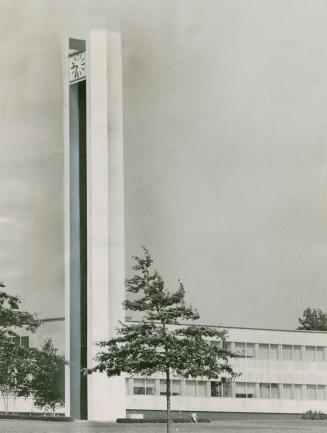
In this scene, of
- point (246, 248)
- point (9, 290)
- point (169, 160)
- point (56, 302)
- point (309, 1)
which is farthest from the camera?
→ point (56, 302)

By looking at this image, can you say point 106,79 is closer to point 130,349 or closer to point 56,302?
point 56,302

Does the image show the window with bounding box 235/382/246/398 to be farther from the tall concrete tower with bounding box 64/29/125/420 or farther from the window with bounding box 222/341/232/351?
the tall concrete tower with bounding box 64/29/125/420

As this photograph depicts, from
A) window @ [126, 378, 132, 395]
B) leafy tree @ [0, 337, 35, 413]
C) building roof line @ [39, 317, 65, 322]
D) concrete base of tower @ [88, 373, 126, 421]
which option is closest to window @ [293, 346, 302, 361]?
window @ [126, 378, 132, 395]

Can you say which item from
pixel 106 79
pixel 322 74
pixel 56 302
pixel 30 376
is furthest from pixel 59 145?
pixel 322 74

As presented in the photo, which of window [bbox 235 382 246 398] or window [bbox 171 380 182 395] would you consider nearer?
window [bbox 235 382 246 398]

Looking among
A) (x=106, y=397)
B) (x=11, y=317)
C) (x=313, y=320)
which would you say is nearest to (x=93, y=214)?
(x=11, y=317)

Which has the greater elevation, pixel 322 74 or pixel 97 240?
pixel 322 74

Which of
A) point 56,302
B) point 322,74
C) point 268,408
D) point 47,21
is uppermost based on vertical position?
point 47,21

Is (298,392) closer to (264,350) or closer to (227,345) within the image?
(264,350)
